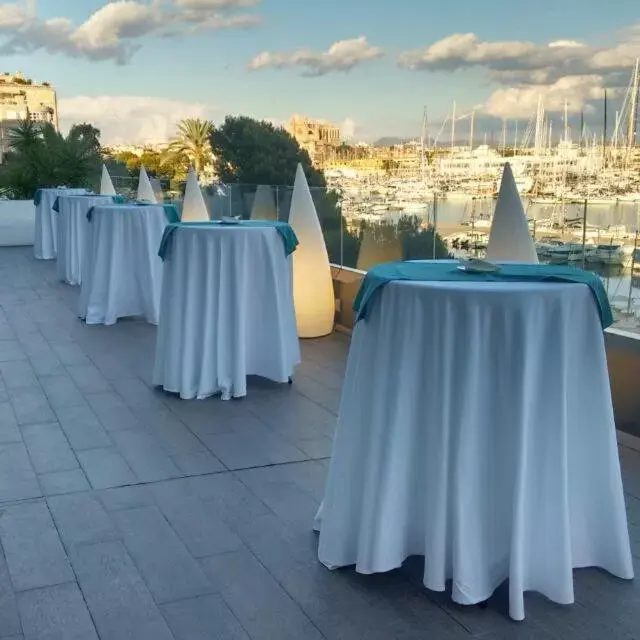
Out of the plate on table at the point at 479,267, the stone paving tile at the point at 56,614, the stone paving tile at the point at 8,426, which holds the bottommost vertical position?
the stone paving tile at the point at 8,426

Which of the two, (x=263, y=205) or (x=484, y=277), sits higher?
(x=263, y=205)

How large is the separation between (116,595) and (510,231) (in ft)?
8.56

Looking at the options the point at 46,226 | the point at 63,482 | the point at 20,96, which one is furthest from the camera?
the point at 20,96

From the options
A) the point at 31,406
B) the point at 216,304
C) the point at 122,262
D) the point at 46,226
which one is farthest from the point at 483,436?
the point at 46,226

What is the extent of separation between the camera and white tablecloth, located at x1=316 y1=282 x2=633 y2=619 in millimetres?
1906

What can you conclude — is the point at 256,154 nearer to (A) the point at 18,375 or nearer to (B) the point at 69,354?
(B) the point at 69,354

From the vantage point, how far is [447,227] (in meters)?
5.05

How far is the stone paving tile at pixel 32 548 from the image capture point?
2201 millimetres

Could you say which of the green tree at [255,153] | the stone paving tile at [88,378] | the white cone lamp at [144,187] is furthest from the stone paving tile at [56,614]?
the green tree at [255,153]

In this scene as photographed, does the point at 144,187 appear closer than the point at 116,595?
No

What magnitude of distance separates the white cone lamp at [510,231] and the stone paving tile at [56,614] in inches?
100

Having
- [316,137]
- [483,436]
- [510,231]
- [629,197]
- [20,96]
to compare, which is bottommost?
[483,436]

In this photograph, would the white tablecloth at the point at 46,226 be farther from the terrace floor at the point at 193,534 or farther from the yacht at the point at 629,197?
the yacht at the point at 629,197

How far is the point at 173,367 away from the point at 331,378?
107 cm
